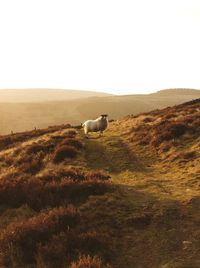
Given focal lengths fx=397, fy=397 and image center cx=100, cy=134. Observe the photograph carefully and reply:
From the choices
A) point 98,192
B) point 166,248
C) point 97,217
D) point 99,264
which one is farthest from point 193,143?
point 99,264

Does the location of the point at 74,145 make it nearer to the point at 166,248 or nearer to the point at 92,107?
the point at 166,248

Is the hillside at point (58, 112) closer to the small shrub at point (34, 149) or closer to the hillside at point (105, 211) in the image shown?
the small shrub at point (34, 149)

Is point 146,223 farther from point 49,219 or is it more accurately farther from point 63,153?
point 63,153

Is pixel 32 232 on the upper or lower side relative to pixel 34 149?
upper

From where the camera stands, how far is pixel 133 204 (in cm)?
1245

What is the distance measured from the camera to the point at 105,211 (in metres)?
11.9

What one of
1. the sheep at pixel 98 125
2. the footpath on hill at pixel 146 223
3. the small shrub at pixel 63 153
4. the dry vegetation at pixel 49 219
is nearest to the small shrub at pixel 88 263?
the dry vegetation at pixel 49 219

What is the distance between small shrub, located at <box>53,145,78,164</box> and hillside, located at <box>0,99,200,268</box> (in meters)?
0.05

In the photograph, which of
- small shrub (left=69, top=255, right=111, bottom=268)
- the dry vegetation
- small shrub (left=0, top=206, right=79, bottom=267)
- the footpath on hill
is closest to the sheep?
the dry vegetation

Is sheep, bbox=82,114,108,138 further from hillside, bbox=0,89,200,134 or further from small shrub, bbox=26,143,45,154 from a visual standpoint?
hillside, bbox=0,89,200,134

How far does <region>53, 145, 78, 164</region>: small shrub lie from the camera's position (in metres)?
21.0

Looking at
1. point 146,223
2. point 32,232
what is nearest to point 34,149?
point 32,232

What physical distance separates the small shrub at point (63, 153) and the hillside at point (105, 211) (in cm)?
5

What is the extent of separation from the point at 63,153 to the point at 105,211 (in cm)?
990
